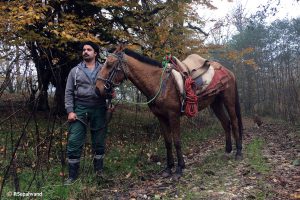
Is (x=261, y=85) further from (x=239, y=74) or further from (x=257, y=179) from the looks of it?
(x=257, y=179)

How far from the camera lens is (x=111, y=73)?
4793mm

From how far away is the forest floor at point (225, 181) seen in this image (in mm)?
4188

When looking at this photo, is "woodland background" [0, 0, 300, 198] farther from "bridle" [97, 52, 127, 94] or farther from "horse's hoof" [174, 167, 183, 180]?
"horse's hoof" [174, 167, 183, 180]

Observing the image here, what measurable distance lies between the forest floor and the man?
540 mm

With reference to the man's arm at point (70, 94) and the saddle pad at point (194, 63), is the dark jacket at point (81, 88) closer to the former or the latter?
the man's arm at point (70, 94)

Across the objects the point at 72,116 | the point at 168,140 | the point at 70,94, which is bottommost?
the point at 168,140

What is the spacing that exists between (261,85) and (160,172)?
14.7m

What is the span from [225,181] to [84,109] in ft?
7.74

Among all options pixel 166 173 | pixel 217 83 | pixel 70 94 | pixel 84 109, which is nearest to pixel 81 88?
pixel 70 94

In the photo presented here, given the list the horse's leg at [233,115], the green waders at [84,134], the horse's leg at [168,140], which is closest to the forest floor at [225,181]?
the horse's leg at [168,140]

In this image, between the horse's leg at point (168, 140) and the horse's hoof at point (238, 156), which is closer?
the horse's leg at point (168, 140)

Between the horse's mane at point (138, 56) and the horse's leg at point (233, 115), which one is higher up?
the horse's mane at point (138, 56)

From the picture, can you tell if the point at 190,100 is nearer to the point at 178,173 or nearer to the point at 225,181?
the point at 178,173

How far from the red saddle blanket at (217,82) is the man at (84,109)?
198 centimetres
